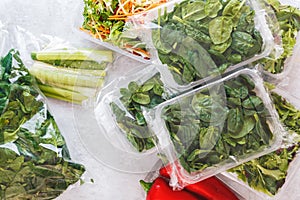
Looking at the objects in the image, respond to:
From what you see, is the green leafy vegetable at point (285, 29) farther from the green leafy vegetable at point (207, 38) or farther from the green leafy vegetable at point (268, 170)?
the green leafy vegetable at point (268, 170)

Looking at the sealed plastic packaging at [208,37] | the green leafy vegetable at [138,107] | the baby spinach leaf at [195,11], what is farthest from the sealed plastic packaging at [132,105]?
the baby spinach leaf at [195,11]

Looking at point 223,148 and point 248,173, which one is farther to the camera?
point 248,173

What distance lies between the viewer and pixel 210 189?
160cm

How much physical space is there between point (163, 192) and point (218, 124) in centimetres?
31

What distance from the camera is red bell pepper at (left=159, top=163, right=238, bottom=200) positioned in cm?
159

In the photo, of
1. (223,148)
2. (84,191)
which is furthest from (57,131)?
(223,148)

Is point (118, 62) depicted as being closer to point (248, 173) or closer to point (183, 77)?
point (183, 77)

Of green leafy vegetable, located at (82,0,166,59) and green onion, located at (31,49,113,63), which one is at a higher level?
green leafy vegetable, located at (82,0,166,59)

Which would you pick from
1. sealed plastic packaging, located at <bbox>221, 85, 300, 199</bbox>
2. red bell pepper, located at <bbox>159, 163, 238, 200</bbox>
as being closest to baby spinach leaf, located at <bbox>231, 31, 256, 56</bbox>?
sealed plastic packaging, located at <bbox>221, 85, 300, 199</bbox>

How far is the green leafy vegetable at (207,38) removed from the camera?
4.50 ft

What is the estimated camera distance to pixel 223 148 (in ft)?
4.62

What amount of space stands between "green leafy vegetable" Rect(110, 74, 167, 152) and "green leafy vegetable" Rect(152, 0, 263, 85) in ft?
0.37

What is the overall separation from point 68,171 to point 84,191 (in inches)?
6.9

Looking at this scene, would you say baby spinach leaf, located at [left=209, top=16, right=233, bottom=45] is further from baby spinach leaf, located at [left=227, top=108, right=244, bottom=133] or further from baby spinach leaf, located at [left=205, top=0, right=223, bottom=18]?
baby spinach leaf, located at [left=227, top=108, right=244, bottom=133]
